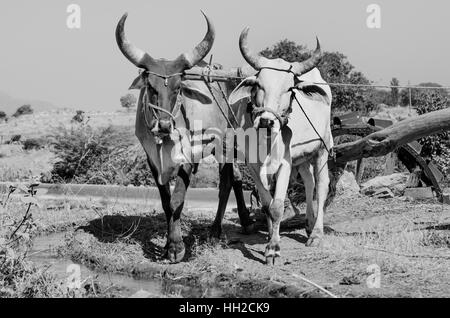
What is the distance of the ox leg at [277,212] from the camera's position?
7324 millimetres

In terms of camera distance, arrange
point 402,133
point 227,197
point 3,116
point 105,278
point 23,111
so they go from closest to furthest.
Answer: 1. point 105,278
2. point 402,133
3. point 227,197
4. point 3,116
5. point 23,111

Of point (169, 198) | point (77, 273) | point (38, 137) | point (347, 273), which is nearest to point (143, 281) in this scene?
point (77, 273)

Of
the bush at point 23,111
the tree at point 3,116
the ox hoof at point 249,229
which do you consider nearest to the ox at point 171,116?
the ox hoof at point 249,229

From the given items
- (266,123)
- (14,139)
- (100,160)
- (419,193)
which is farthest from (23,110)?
(266,123)

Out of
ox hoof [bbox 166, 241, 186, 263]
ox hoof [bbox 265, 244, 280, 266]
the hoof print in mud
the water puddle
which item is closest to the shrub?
the hoof print in mud

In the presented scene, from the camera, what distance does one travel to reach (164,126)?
722cm

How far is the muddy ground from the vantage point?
6344 mm

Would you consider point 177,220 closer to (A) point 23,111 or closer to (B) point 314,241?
(B) point 314,241

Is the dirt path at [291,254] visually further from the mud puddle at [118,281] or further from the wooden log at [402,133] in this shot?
the wooden log at [402,133]

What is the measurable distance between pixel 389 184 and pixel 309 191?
417 centimetres

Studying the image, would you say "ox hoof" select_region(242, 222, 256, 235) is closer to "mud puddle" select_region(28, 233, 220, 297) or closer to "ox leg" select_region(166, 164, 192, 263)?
"ox leg" select_region(166, 164, 192, 263)

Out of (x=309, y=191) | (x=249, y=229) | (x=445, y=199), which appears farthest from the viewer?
(x=445, y=199)

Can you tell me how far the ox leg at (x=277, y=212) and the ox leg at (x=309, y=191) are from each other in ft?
4.53
